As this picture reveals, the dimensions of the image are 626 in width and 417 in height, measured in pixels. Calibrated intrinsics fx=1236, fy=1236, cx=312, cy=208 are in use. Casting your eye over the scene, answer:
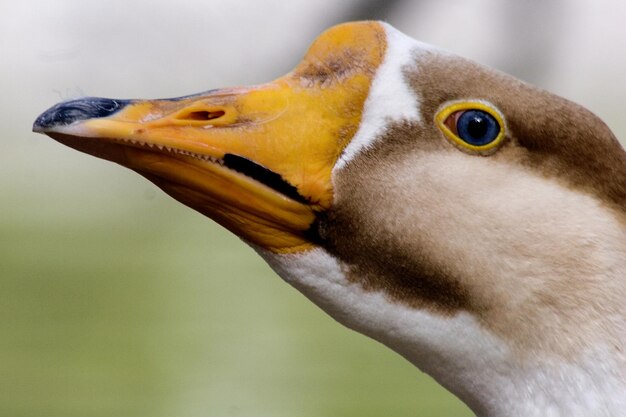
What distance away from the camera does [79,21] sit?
41.7 feet

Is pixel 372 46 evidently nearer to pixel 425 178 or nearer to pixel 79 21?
pixel 425 178

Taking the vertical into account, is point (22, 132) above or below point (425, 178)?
above

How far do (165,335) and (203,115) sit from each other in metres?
5.95

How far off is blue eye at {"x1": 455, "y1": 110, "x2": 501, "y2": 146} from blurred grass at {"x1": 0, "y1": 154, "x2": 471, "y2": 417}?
4.54 m

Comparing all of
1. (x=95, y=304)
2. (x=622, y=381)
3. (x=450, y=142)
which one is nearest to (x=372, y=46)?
(x=450, y=142)

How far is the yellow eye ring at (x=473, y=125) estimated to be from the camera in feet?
7.28

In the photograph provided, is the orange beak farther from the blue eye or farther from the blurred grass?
the blurred grass

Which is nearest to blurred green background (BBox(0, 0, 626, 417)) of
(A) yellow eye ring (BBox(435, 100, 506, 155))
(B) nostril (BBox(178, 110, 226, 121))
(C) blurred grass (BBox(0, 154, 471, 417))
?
(C) blurred grass (BBox(0, 154, 471, 417))

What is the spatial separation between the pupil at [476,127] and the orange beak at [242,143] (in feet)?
0.66

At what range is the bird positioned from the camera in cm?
217

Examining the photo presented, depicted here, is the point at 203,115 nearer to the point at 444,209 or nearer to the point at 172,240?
the point at 444,209

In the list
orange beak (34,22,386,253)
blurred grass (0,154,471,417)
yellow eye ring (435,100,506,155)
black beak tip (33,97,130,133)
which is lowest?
black beak tip (33,97,130,133)

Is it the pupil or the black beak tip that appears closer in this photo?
the black beak tip

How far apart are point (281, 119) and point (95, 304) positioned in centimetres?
654
